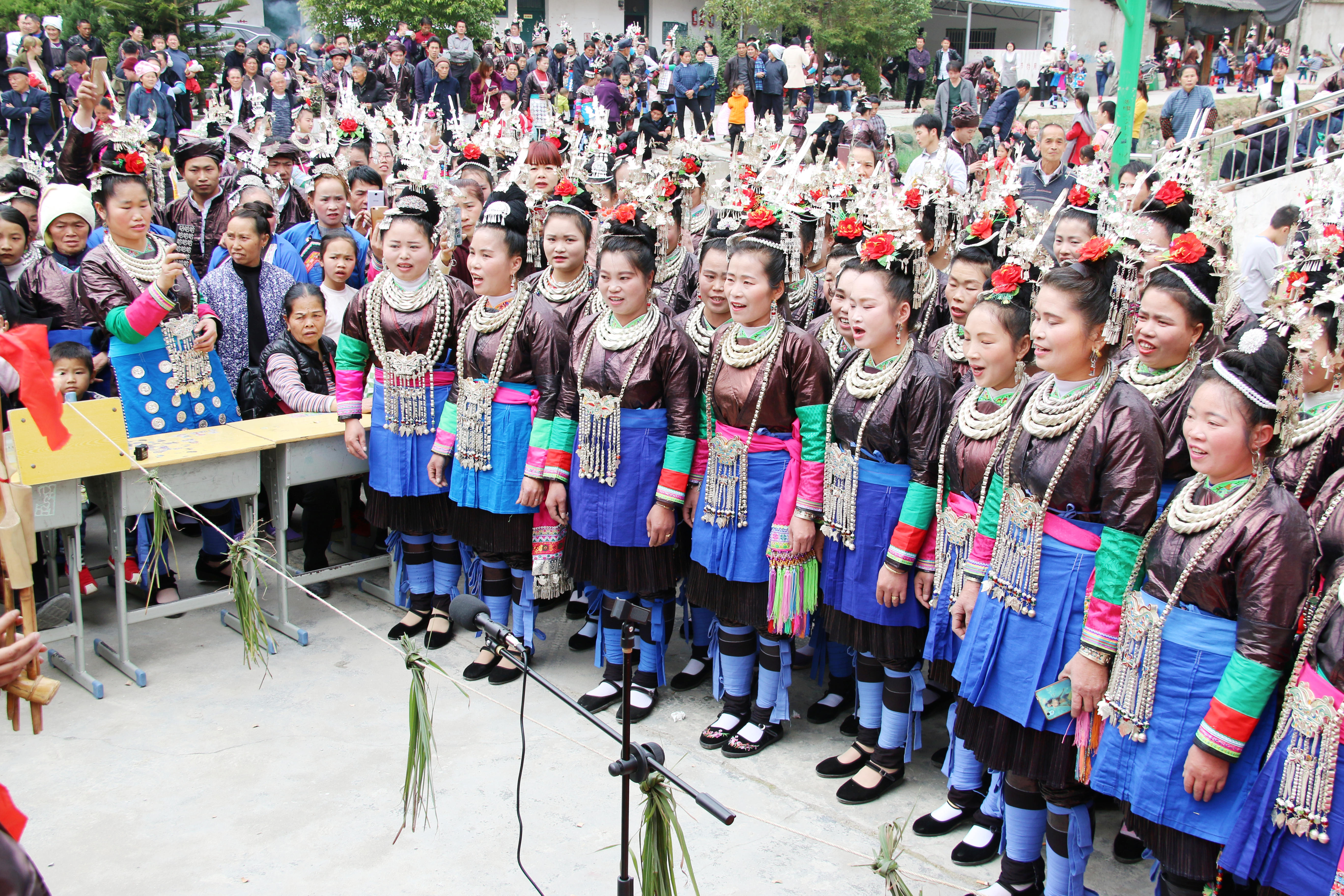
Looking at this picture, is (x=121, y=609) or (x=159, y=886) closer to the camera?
(x=159, y=886)

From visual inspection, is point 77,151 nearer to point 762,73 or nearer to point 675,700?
point 675,700

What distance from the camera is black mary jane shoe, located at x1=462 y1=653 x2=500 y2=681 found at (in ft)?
15.2

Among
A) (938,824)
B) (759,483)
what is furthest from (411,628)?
(938,824)

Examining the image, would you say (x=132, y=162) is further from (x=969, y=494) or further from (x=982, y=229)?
(x=969, y=494)

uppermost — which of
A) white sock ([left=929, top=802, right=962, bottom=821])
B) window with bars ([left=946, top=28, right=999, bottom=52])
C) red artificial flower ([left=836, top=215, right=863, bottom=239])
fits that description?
window with bars ([left=946, top=28, right=999, bottom=52])

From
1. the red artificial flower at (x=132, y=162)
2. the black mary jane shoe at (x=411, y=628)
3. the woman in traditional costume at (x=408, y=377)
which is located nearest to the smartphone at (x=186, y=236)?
the red artificial flower at (x=132, y=162)

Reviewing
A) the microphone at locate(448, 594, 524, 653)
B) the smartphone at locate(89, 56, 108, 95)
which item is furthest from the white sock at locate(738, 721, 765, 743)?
the smartphone at locate(89, 56, 108, 95)

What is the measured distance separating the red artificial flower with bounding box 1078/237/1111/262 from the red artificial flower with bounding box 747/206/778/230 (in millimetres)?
1313

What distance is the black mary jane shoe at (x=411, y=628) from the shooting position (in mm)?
5070

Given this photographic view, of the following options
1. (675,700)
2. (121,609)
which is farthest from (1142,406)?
(121,609)

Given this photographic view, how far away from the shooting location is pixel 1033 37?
1252 inches

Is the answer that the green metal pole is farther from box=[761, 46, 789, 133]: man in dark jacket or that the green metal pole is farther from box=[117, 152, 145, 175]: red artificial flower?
box=[761, 46, 789, 133]: man in dark jacket

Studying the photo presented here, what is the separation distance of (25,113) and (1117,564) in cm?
1352

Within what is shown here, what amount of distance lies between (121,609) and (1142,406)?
409cm
